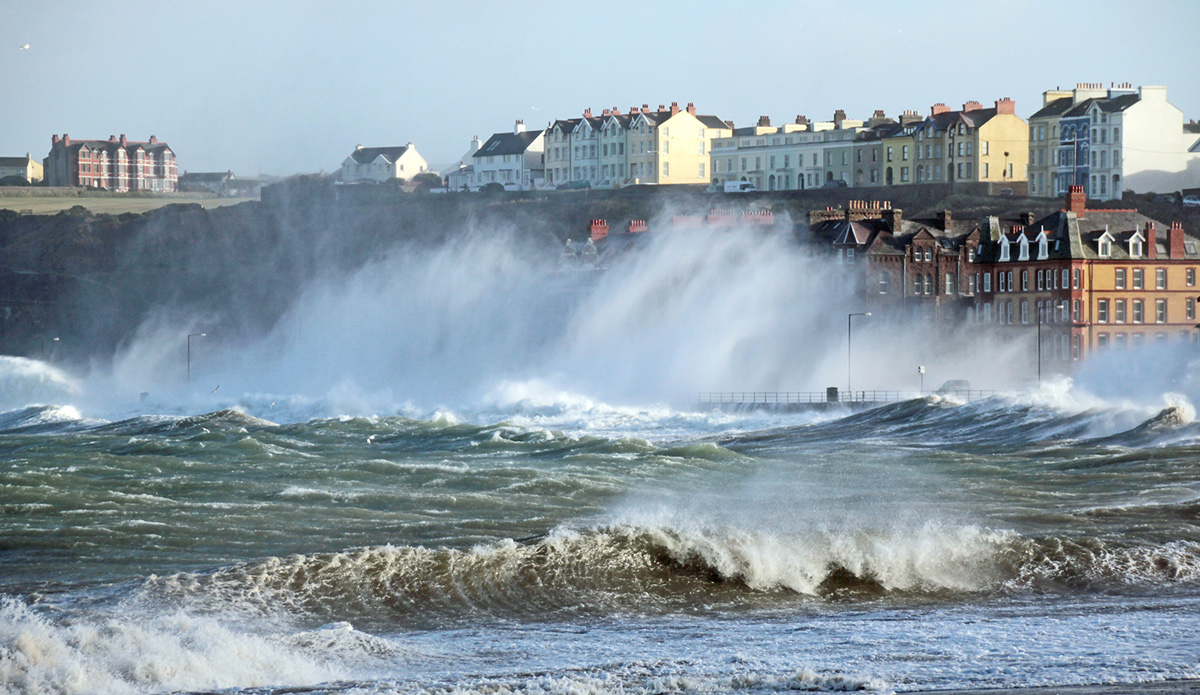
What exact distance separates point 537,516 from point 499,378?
4296 cm

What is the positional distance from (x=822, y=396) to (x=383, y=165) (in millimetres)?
84767

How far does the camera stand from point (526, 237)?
312ft

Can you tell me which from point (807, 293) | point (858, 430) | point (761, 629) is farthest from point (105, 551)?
point (807, 293)

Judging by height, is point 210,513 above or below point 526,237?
below

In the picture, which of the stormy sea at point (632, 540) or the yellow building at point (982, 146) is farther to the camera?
the yellow building at point (982, 146)

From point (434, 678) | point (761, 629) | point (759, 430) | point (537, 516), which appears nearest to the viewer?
point (434, 678)

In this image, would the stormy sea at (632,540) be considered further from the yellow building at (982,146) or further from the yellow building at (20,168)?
the yellow building at (20,168)

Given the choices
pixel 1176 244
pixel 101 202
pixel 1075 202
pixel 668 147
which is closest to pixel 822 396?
pixel 1075 202

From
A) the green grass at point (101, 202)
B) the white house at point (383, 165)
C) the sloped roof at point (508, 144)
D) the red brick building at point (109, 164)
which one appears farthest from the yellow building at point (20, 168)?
the sloped roof at point (508, 144)

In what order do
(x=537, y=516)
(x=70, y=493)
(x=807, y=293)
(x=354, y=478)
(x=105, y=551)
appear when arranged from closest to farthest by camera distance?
(x=105, y=551), (x=537, y=516), (x=70, y=493), (x=354, y=478), (x=807, y=293)

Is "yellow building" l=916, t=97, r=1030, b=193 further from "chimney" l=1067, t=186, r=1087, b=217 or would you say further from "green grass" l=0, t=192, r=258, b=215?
"green grass" l=0, t=192, r=258, b=215

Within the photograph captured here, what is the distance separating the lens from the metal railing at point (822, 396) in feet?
176

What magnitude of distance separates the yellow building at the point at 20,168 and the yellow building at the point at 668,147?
276 feet

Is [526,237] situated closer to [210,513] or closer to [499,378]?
[499,378]
